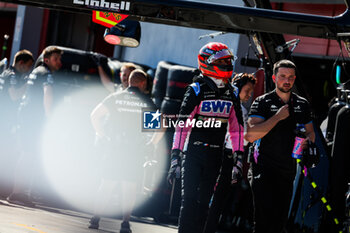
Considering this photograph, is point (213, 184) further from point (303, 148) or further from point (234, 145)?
point (303, 148)

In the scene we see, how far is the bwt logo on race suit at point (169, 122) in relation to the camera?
575 centimetres

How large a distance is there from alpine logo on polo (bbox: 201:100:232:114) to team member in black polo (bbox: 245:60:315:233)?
0.82ft

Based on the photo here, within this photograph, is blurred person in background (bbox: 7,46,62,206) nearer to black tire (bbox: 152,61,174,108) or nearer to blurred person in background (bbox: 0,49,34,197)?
blurred person in background (bbox: 0,49,34,197)

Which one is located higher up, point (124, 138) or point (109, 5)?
point (109, 5)

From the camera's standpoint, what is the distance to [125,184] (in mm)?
7820

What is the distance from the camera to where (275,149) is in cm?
582

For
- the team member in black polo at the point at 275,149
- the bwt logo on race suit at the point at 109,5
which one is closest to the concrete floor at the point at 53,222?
the team member in black polo at the point at 275,149

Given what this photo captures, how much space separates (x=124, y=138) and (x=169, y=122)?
0.57m

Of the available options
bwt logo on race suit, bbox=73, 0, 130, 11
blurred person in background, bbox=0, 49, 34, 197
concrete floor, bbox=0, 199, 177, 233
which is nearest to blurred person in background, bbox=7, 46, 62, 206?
concrete floor, bbox=0, 199, 177, 233

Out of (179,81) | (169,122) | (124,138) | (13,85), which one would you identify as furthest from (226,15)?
(13,85)

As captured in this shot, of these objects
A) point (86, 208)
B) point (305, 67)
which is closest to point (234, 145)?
point (86, 208)

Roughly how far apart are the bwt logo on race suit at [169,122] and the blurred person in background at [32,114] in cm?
171

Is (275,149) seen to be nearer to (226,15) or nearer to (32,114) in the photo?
(226,15)

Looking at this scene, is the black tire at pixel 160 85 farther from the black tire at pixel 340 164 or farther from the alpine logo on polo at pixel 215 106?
the alpine logo on polo at pixel 215 106
